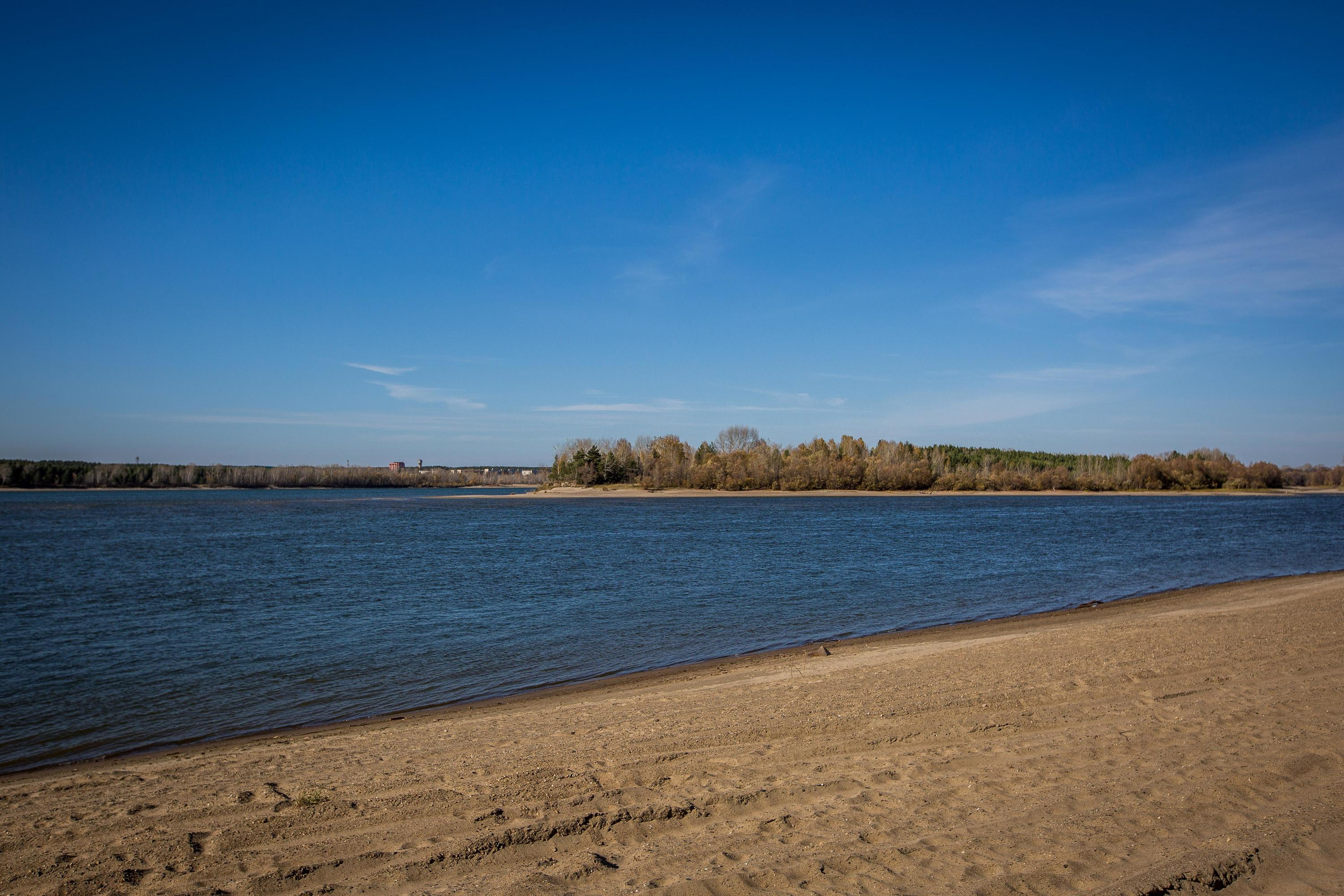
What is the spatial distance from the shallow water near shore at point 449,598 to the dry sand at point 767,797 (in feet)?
7.18

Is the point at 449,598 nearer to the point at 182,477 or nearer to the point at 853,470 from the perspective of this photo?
the point at 853,470

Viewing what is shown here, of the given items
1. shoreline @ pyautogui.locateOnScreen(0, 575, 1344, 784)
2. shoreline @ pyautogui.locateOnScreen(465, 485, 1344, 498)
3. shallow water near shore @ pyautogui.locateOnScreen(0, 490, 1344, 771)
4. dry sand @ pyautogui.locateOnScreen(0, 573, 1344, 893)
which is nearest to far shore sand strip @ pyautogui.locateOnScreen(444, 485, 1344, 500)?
shoreline @ pyautogui.locateOnScreen(465, 485, 1344, 498)

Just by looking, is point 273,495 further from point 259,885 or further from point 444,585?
point 259,885

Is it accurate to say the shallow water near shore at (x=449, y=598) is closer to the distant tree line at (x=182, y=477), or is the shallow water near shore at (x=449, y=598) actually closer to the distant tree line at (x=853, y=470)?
the distant tree line at (x=853, y=470)

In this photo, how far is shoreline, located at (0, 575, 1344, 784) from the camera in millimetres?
8367

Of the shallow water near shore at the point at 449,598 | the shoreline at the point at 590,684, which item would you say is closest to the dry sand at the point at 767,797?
the shoreline at the point at 590,684

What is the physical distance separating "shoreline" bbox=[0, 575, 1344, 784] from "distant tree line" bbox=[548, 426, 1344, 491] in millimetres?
105867

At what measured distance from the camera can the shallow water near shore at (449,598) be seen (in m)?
10.8

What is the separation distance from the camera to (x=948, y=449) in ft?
577

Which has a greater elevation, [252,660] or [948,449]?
[948,449]

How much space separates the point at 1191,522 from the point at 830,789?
57.6 metres

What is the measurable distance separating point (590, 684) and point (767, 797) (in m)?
6.13

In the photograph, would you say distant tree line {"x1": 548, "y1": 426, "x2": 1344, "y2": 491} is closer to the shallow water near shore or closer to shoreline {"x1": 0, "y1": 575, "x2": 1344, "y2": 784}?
the shallow water near shore

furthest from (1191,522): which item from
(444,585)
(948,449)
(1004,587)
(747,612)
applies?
(948,449)
